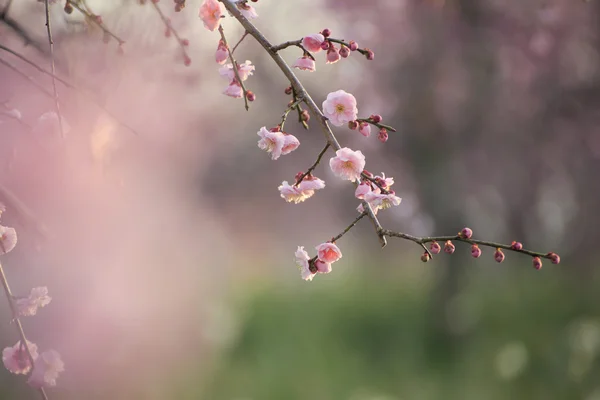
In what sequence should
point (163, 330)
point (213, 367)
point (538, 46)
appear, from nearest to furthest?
1. point (538, 46)
2. point (213, 367)
3. point (163, 330)

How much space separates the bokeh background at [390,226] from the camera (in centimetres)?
445

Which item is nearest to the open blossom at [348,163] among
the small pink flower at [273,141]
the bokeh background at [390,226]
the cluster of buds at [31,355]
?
the small pink flower at [273,141]

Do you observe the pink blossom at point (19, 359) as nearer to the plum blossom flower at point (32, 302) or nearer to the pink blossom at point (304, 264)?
the plum blossom flower at point (32, 302)

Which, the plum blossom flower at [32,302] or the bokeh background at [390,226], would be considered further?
the bokeh background at [390,226]

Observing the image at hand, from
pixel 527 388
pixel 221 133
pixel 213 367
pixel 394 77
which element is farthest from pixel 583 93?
pixel 221 133

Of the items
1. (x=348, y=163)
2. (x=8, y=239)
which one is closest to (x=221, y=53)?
(x=348, y=163)

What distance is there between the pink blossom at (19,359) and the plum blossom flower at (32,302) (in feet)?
0.23

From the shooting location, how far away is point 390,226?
784 centimetres

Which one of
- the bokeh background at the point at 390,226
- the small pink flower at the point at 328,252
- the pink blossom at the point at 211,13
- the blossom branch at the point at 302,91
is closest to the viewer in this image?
the blossom branch at the point at 302,91

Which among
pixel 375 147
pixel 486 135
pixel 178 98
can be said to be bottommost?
pixel 178 98

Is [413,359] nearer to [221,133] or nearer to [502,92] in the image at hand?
[502,92]

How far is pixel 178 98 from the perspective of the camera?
6422 mm

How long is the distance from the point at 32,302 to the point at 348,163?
32.5 inches

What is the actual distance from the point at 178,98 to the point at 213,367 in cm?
259
